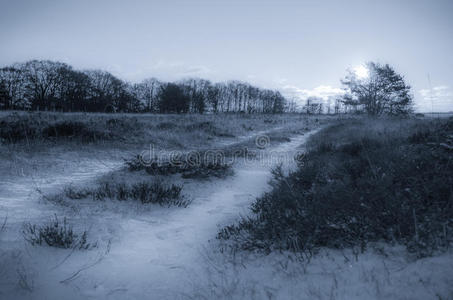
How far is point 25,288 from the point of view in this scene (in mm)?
2023

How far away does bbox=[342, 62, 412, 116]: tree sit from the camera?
21.6 metres

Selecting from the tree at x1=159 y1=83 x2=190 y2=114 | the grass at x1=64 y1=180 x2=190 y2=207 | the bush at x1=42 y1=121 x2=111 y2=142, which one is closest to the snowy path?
the grass at x1=64 y1=180 x2=190 y2=207

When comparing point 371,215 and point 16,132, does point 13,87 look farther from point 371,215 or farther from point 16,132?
point 371,215

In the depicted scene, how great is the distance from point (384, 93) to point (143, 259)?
86.7 feet

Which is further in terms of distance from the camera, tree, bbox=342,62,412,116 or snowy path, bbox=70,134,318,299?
tree, bbox=342,62,412,116

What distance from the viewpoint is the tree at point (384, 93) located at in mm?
21583

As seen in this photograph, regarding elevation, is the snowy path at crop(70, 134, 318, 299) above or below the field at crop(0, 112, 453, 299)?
below

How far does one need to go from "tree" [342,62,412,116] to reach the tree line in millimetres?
24038

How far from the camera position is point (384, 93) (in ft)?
72.6

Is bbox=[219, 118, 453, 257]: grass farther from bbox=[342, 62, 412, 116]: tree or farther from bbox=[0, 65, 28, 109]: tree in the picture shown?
bbox=[0, 65, 28, 109]: tree

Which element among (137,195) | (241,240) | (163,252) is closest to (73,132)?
(137,195)

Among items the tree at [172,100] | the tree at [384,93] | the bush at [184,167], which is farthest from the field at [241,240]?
the tree at [172,100]

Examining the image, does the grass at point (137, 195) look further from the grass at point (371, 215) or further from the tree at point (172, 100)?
the tree at point (172, 100)

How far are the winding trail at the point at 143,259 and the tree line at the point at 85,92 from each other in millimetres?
15751
